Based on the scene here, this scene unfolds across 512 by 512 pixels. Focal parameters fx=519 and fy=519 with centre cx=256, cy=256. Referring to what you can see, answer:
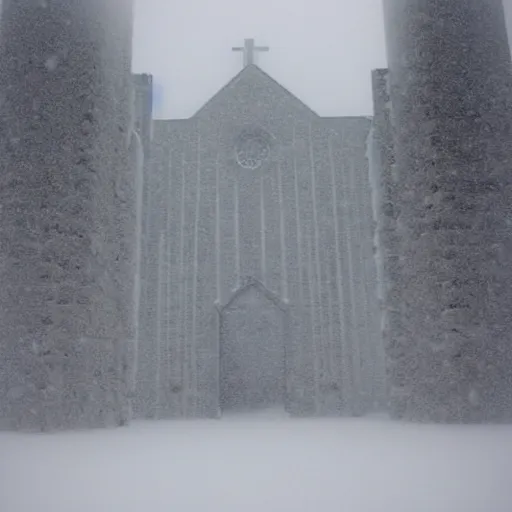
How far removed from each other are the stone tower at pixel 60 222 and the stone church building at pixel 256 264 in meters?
5.13

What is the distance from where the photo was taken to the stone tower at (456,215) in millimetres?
5777

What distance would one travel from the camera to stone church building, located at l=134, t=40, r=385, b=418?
11828 mm

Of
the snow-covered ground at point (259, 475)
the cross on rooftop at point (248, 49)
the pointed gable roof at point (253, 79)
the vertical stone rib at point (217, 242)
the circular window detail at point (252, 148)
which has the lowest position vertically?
the snow-covered ground at point (259, 475)

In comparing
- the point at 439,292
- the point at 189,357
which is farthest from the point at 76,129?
the point at 189,357

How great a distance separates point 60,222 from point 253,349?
7.46 meters

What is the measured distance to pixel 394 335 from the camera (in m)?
7.30

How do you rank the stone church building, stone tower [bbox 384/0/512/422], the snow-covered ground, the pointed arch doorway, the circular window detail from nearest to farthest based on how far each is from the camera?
the snow-covered ground, stone tower [bbox 384/0/512/422], the stone church building, the pointed arch doorway, the circular window detail

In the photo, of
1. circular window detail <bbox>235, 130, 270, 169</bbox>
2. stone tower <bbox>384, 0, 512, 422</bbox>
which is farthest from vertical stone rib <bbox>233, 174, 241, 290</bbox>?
stone tower <bbox>384, 0, 512, 422</bbox>

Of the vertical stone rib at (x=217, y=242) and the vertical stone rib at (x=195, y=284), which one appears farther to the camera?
the vertical stone rib at (x=217, y=242)

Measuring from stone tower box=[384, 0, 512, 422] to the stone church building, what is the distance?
5.13 metres

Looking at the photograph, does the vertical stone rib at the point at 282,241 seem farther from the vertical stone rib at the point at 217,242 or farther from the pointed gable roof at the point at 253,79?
the pointed gable roof at the point at 253,79

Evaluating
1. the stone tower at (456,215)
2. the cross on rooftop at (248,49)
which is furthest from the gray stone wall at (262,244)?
the stone tower at (456,215)

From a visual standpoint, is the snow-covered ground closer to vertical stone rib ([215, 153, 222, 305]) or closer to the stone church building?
the stone church building

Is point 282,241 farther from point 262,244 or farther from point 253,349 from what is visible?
point 253,349
